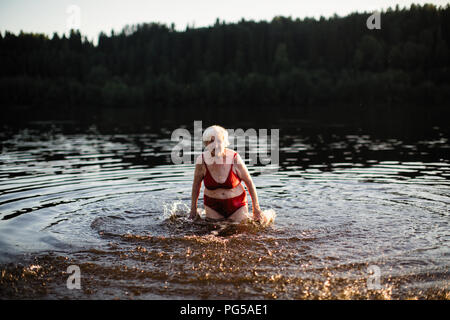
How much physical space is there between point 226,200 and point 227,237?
88 cm

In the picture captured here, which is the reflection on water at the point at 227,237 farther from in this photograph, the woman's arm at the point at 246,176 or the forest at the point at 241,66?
the forest at the point at 241,66

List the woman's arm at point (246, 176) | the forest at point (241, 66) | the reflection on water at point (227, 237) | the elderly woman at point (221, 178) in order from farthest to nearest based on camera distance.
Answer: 1. the forest at point (241, 66)
2. the woman's arm at point (246, 176)
3. the elderly woman at point (221, 178)
4. the reflection on water at point (227, 237)

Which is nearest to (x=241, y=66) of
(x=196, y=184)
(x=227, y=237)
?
(x=196, y=184)

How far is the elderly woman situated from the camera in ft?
24.1

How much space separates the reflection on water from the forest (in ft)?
233

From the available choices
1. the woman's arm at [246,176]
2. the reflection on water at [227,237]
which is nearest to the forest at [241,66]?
the reflection on water at [227,237]

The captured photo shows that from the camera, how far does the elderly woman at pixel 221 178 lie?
7355mm

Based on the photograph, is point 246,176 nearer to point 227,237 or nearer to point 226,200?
point 226,200

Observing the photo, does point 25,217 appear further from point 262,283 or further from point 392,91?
point 392,91

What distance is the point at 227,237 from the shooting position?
7.26 metres

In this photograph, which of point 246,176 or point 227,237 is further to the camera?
point 246,176

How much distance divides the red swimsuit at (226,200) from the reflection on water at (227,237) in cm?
37

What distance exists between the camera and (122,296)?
5102 mm
